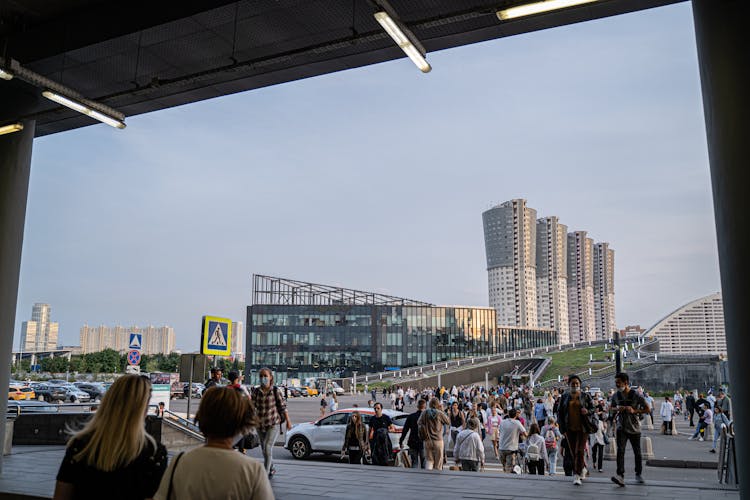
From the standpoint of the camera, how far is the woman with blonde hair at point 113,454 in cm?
275

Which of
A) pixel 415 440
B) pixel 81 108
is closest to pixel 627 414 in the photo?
pixel 415 440

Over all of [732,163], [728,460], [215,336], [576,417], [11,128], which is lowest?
[728,460]

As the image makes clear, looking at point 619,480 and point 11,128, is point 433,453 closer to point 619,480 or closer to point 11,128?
point 619,480

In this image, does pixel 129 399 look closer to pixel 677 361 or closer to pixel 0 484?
pixel 0 484

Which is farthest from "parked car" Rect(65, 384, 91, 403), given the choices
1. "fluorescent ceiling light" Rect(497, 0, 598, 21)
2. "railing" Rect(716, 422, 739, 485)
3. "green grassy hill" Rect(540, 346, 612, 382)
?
"green grassy hill" Rect(540, 346, 612, 382)

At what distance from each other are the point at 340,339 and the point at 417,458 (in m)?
100

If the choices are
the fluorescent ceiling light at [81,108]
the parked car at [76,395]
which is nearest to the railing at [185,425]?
the fluorescent ceiling light at [81,108]

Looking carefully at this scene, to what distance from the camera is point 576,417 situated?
946 cm

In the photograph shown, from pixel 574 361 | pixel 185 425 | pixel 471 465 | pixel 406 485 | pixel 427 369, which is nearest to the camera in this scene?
pixel 406 485

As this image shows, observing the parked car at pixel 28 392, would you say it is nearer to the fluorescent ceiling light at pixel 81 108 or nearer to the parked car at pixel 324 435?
the parked car at pixel 324 435

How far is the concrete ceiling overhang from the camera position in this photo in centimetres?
733

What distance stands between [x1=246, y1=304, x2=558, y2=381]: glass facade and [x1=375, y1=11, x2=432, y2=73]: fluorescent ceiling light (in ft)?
348

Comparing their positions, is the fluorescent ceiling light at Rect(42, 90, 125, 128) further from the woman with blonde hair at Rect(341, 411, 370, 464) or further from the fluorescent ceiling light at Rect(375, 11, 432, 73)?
the woman with blonde hair at Rect(341, 411, 370, 464)

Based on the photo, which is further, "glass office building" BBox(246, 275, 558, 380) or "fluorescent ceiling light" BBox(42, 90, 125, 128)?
"glass office building" BBox(246, 275, 558, 380)
